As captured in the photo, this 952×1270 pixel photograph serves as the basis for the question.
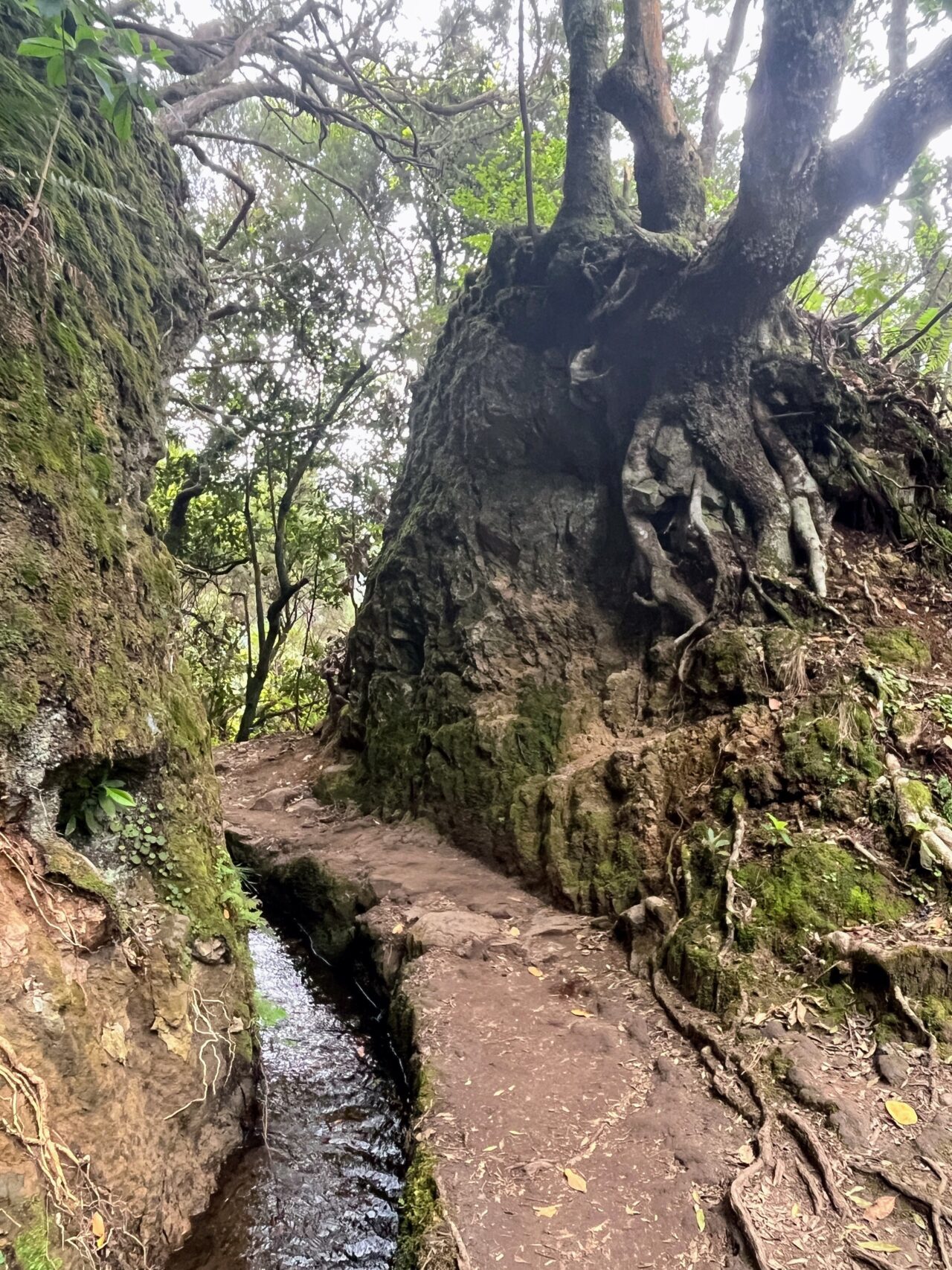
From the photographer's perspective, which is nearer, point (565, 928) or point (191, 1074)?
point (191, 1074)

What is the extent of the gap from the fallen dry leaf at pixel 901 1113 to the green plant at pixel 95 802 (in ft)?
12.4

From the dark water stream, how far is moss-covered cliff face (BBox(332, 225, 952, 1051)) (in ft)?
6.37

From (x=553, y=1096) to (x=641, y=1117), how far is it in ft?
1.53

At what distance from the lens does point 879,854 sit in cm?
425

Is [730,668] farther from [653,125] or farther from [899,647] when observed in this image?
[653,125]

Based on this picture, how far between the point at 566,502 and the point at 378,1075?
6059 mm

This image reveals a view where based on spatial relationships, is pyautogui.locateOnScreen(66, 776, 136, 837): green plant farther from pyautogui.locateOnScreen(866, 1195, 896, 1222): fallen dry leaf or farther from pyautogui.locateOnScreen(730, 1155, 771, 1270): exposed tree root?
pyautogui.locateOnScreen(866, 1195, 896, 1222): fallen dry leaf

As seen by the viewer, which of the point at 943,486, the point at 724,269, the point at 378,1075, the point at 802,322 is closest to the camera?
the point at 378,1075

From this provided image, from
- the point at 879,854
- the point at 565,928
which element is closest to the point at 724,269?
the point at 879,854

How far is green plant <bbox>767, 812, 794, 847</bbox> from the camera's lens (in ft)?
14.6

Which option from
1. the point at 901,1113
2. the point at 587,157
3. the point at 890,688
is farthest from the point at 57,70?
the point at 587,157

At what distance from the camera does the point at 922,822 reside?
13.9ft

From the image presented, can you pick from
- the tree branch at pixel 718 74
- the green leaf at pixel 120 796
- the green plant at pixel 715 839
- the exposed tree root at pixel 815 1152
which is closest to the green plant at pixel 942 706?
the green plant at pixel 715 839

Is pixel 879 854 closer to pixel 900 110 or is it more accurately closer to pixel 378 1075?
pixel 378 1075
